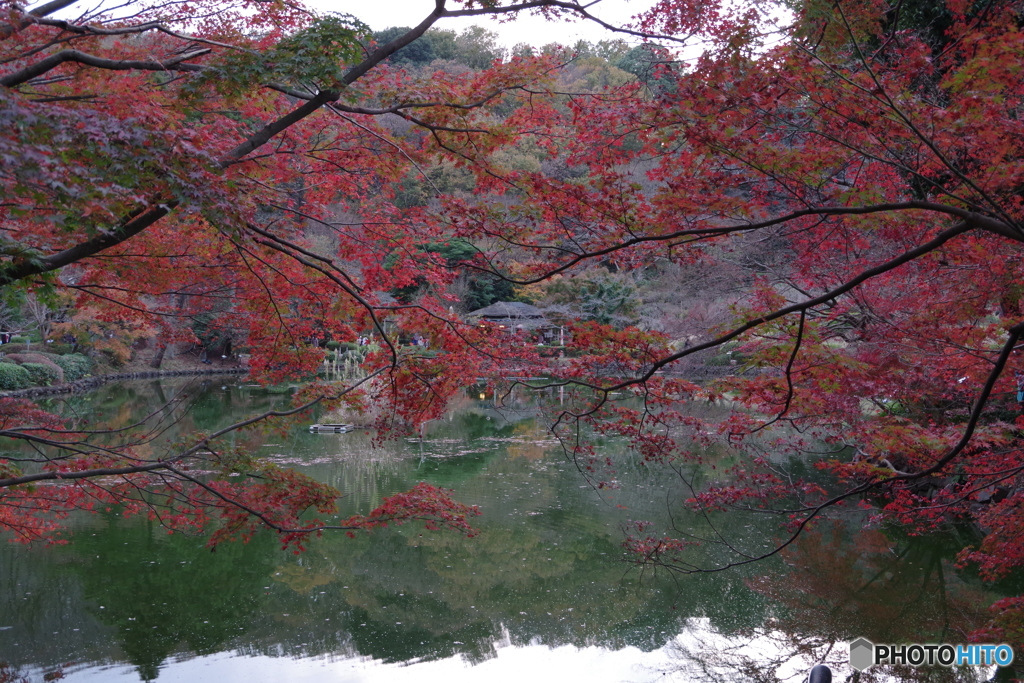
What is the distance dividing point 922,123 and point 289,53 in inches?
106

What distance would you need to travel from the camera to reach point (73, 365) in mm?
17578

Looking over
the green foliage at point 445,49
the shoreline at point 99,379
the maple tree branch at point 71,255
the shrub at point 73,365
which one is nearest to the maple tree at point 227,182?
the maple tree branch at point 71,255

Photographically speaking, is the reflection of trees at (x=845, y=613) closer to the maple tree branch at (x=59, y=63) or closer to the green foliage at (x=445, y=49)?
the maple tree branch at (x=59, y=63)

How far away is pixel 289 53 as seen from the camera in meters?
3.07

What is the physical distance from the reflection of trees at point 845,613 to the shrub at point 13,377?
15390 millimetres

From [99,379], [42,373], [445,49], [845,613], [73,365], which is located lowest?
[845,613]

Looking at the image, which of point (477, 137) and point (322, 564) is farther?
point (322, 564)

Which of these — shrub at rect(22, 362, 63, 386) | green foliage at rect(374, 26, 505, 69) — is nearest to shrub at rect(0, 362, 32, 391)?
shrub at rect(22, 362, 63, 386)

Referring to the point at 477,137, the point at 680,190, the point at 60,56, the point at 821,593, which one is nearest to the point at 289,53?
the point at 60,56

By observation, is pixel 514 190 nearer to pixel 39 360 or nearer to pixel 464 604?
pixel 464 604

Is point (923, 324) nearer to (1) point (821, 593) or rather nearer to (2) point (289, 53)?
(1) point (821, 593)

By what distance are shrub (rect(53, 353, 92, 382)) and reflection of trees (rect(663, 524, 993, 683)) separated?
55.7 ft

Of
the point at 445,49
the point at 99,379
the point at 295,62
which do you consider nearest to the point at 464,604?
the point at 295,62

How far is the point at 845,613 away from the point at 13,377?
16420 mm
